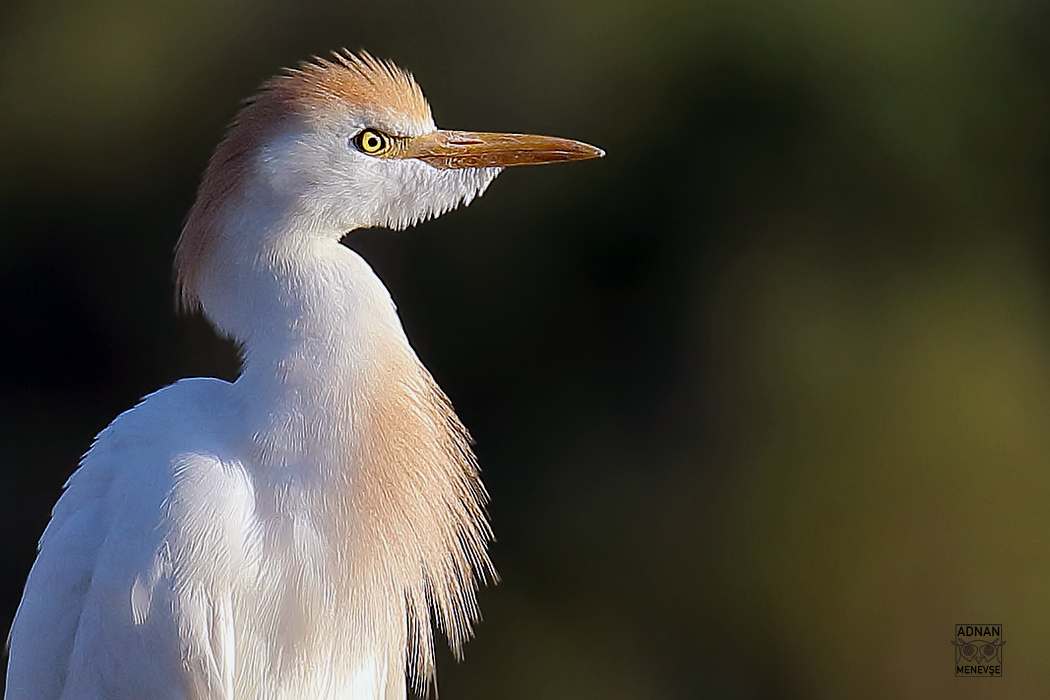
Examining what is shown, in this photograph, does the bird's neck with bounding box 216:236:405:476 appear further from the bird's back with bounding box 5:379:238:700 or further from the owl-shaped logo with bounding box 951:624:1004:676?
the owl-shaped logo with bounding box 951:624:1004:676

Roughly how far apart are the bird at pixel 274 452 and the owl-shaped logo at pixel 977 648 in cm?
139

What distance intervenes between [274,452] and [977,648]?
1529mm

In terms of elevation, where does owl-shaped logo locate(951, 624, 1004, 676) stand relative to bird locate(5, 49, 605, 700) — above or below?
below

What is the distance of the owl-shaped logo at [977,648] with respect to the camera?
1.88m

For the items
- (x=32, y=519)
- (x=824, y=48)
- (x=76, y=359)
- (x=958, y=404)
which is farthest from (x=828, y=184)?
(x=32, y=519)

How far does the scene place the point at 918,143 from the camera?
2082mm

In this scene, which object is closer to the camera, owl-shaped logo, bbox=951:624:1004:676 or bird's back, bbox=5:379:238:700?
bird's back, bbox=5:379:238:700

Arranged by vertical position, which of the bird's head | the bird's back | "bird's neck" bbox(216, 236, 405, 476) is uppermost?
→ the bird's head

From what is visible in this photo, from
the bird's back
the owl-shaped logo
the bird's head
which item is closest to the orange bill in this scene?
the bird's head

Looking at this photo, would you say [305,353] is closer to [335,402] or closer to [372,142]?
[335,402]

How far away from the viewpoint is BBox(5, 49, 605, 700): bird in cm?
72

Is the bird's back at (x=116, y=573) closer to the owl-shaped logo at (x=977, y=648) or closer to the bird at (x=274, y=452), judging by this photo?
the bird at (x=274, y=452)

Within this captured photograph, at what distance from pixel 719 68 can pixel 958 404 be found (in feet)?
2.40

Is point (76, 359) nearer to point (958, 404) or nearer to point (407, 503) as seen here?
point (407, 503)
